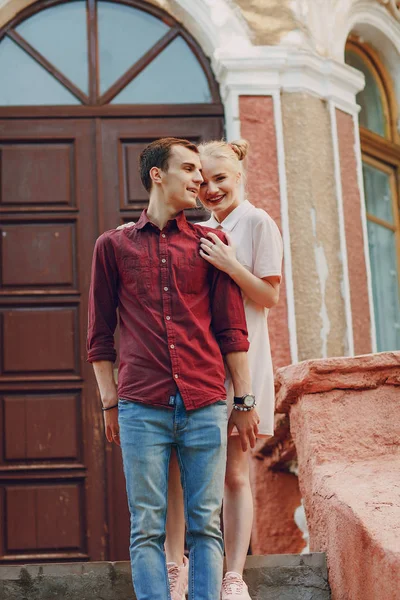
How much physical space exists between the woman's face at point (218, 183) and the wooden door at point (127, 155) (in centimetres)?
325

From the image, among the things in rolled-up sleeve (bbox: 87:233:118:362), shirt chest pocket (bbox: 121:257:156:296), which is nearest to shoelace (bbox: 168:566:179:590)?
rolled-up sleeve (bbox: 87:233:118:362)

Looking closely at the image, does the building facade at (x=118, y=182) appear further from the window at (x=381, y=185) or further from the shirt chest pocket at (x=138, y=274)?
the shirt chest pocket at (x=138, y=274)

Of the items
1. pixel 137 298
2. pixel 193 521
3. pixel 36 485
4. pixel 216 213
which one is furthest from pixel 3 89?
pixel 193 521

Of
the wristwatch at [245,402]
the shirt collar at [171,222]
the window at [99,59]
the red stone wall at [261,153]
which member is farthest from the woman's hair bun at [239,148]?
the window at [99,59]

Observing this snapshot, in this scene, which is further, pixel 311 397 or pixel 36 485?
pixel 36 485

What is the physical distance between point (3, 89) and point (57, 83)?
384mm

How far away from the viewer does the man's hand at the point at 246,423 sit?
371 cm

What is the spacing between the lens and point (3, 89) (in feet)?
25.0

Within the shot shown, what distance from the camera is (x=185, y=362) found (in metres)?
3.46

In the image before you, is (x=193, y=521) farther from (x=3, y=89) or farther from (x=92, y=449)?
(x=3, y=89)

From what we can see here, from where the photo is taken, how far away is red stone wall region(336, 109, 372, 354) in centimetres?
747

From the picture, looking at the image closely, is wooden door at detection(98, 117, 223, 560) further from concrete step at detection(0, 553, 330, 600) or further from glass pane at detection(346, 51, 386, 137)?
concrete step at detection(0, 553, 330, 600)

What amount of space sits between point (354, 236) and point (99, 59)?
2.23 m

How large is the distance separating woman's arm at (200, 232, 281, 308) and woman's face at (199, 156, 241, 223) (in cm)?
30
